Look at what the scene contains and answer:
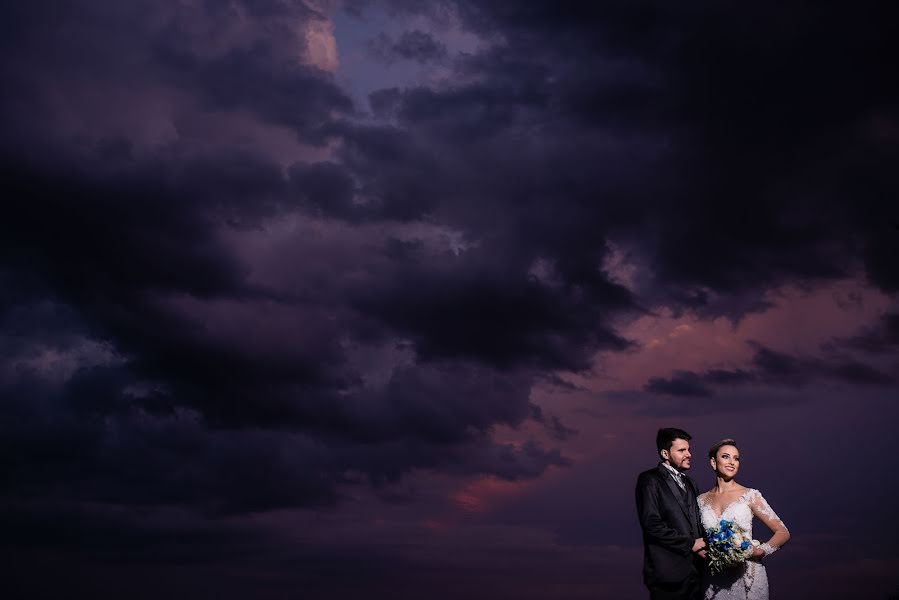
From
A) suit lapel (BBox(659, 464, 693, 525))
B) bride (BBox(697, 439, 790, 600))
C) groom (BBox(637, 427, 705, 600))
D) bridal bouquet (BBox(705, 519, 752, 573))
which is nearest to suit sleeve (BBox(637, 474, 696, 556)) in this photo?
groom (BBox(637, 427, 705, 600))

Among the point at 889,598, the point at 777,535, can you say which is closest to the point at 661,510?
the point at 777,535

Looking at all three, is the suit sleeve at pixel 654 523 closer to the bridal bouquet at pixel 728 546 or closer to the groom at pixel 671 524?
the groom at pixel 671 524

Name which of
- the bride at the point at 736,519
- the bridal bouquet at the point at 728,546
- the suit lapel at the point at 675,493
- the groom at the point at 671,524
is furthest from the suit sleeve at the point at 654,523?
the bride at the point at 736,519

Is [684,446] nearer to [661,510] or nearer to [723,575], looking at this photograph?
[661,510]

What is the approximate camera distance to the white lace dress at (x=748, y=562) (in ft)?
42.2

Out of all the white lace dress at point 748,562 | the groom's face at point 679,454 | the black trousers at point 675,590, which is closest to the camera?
the black trousers at point 675,590

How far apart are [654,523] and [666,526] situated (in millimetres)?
176

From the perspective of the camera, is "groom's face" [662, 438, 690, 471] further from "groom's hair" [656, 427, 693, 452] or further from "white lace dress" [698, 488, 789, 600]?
"white lace dress" [698, 488, 789, 600]

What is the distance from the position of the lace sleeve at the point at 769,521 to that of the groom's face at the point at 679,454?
1107 mm

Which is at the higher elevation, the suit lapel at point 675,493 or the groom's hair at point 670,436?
the groom's hair at point 670,436

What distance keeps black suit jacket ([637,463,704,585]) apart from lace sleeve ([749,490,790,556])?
32.2 inches

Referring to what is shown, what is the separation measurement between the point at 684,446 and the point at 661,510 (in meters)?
0.97

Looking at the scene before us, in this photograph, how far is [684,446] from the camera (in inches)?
513

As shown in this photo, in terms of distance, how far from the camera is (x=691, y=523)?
1300 centimetres
